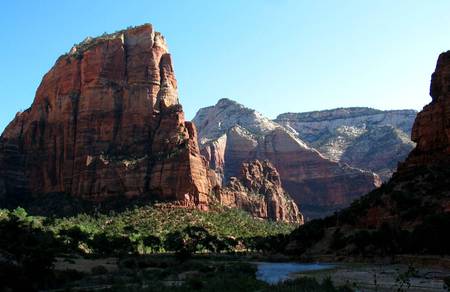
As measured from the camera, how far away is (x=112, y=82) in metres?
147

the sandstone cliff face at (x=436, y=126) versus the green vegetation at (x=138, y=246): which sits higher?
the sandstone cliff face at (x=436, y=126)

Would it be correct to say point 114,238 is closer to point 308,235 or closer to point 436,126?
point 308,235

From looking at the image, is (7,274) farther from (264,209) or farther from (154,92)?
(264,209)

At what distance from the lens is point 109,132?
463ft

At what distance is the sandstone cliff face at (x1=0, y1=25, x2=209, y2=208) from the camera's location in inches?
5157

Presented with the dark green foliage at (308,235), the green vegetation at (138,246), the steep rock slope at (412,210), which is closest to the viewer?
the green vegetation at (138,246)

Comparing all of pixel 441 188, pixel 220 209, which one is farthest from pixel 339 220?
pixel 220 209

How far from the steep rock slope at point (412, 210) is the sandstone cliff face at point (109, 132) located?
41931 mm

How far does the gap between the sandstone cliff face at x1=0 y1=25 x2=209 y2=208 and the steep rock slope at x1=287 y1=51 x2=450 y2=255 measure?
138ft

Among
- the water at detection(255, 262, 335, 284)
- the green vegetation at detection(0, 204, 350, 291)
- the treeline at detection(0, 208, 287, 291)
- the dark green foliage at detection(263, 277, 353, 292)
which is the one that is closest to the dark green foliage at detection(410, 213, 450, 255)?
the water at detection(255, 262, 335, 284)

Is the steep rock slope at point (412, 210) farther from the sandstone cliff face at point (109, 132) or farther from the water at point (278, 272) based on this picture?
the sandstone cliff face at point (109, 132)

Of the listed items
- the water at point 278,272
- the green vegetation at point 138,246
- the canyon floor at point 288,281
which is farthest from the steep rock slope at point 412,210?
the green vegetation at point 138,246

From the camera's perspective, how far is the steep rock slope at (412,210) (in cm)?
6384

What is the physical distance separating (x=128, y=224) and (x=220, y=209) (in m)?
33.4
